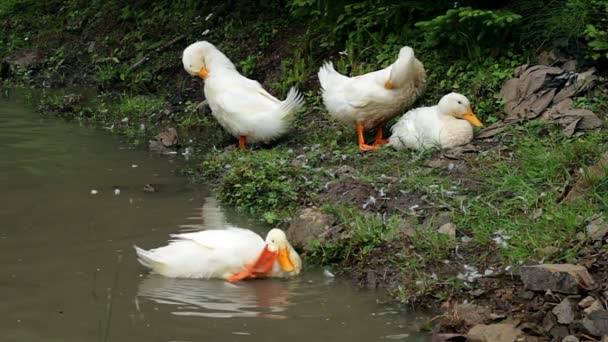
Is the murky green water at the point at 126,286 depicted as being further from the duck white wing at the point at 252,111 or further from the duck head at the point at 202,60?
the duck head at the point at 202,60

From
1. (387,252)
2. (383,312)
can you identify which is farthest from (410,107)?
(383,312)

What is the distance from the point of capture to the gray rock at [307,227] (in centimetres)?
724

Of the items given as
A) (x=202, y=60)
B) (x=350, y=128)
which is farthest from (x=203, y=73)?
(x=350, y=128)

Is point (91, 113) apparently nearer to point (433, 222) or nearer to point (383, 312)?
point (433, 222)

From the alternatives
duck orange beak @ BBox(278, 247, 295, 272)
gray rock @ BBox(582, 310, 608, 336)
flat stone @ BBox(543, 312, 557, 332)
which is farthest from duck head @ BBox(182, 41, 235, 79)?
gray rock @ BBox(582, 310, 608, 336)

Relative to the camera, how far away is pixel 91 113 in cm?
1215

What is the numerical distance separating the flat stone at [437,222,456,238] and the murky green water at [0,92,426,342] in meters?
0.81

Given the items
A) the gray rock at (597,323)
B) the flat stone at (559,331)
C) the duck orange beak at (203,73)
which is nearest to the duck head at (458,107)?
the duck orange beak at (203,73)

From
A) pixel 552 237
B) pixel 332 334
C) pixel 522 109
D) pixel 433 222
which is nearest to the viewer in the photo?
pixel 332 334

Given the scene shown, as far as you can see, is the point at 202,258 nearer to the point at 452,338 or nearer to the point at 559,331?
the point at 452,338

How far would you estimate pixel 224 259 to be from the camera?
21.8ft

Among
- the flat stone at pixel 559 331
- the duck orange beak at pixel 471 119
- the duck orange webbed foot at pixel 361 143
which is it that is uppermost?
the duck orange beak at pixel 471 119

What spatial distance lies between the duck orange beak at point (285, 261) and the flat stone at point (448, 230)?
108 cm

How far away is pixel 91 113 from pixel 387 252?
20.9 ft
